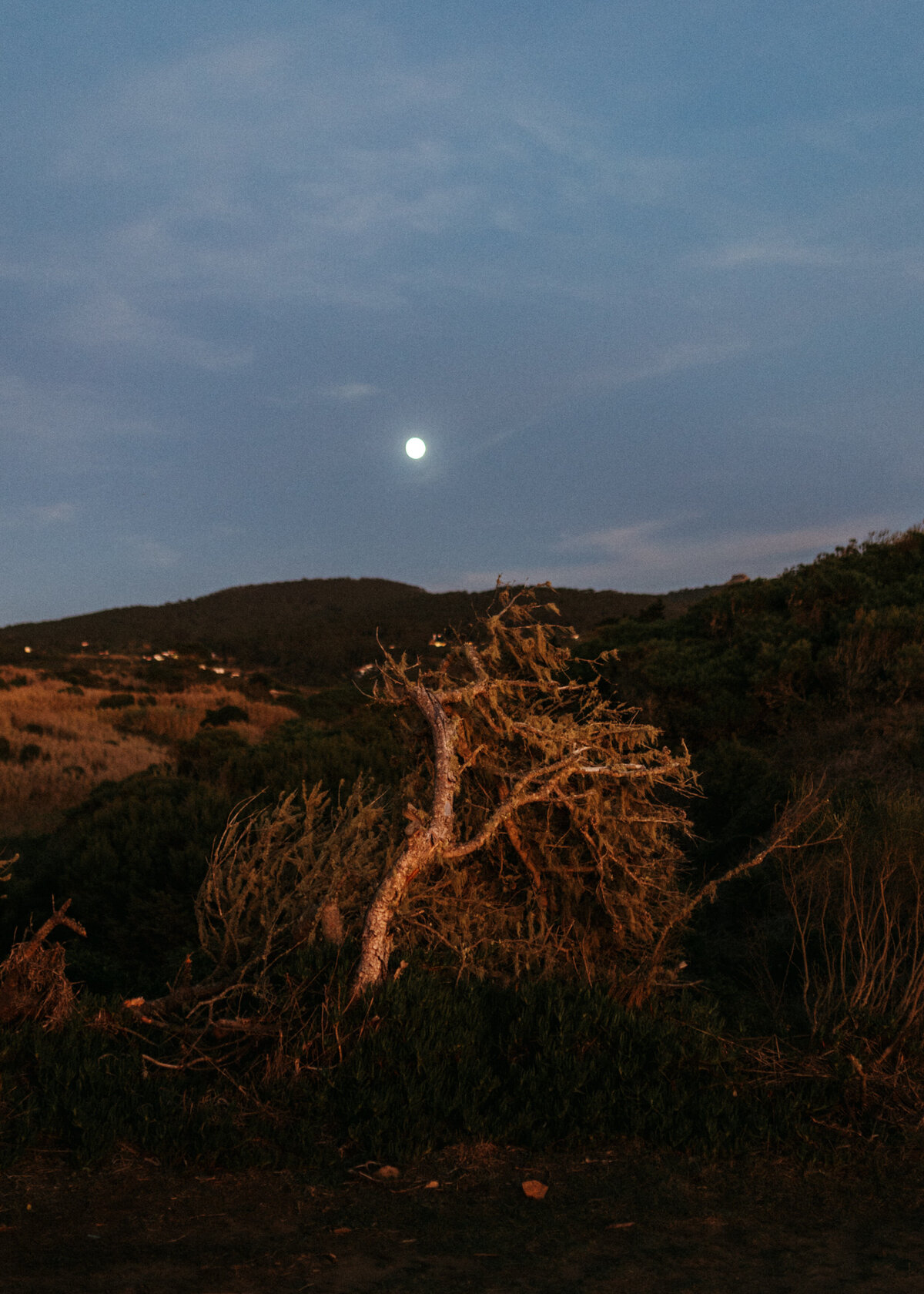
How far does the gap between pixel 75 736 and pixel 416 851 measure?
21982mm

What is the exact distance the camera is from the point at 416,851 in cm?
600

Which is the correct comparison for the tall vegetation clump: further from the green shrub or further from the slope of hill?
the slope of hill

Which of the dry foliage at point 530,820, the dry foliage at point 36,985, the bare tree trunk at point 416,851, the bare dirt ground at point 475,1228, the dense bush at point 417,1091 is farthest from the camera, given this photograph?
the dry foliage at point 530,820

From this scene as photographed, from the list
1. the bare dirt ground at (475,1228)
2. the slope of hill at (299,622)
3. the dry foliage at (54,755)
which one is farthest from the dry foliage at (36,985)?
the slope of hill at (299,622)

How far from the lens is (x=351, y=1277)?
3803 millimetres

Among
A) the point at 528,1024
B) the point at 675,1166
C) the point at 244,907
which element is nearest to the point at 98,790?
the point at 244,907

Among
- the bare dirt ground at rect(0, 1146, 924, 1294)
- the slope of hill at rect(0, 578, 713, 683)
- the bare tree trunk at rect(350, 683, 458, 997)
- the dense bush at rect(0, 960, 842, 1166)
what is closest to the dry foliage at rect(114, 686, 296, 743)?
the bare tree trunk at rect(350, 683, 458, 997)

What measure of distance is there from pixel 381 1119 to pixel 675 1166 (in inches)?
58.5

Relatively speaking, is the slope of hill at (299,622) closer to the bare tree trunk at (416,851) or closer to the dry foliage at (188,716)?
the dry foliage at (188,716)

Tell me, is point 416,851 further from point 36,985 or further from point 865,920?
point 865,920

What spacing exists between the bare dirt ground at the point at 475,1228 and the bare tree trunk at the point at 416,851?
1.21 m

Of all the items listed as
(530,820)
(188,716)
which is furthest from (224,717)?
(530,820)

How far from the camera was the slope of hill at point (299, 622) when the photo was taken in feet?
247

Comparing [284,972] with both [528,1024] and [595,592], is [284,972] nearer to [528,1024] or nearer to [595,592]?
[528,1024]
